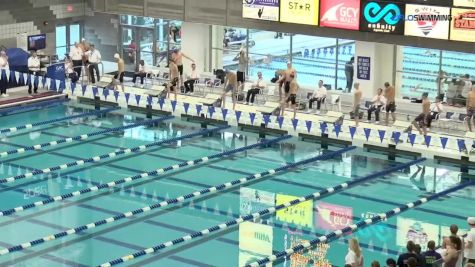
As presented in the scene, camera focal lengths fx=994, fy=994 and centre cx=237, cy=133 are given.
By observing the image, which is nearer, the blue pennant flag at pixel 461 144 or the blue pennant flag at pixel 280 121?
the blue pennant flag at pixel 461 144

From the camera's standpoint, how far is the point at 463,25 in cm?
2214

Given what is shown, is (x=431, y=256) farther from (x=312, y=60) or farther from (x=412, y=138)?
(x=312, y=60)

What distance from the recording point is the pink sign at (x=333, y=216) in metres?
16.2

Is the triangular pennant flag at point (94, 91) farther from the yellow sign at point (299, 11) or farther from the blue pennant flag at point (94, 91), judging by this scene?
the yellow sign at point (299, 11)

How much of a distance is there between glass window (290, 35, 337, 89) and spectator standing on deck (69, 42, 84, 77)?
6152mm

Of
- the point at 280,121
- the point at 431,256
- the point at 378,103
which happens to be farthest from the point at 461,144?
the point at 431,256

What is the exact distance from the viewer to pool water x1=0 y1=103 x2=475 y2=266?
1477 cm

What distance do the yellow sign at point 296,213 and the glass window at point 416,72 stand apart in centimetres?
767

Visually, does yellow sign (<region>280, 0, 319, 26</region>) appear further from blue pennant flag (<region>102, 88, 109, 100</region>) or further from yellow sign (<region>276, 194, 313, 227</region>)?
yellow sign (<region>276, 194, 313, 227</region>)

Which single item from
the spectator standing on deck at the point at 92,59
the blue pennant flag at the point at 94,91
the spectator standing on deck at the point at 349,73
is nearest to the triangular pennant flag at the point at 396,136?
the spectator standing on deck at the point at 349,73

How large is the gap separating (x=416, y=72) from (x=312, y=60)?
4.96 meters

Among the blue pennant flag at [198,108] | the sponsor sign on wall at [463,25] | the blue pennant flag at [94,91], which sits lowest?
the blue pennant flag at [198,108]

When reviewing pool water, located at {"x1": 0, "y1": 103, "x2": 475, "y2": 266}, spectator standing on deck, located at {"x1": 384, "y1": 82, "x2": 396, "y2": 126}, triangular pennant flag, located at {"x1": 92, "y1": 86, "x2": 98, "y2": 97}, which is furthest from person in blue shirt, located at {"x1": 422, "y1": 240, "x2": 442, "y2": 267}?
triangular pennant flag, located at {"x1": 92, "y1": 86, "x2": 98, "y2": 97}

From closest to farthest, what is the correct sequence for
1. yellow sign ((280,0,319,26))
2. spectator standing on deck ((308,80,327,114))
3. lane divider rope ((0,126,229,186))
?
lane divider rope ((0,126,229,186)) → spectator standing on deck ((308,80,327,114)) → yellow sign ((280,0,319,26))
